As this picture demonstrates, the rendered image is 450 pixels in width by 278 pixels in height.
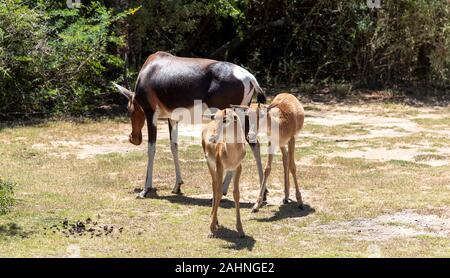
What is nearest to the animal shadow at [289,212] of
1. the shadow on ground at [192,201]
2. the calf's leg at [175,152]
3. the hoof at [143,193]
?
the shadow on ground at [192,201]

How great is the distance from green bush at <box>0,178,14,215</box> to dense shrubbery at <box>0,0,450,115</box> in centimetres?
514

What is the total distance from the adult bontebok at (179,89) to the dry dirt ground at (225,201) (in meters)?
0.82

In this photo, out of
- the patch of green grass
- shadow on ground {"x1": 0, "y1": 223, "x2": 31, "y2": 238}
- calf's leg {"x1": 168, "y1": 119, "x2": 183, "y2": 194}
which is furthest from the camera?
the patch of green grass

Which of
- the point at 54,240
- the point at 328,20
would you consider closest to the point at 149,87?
the point at 54,240

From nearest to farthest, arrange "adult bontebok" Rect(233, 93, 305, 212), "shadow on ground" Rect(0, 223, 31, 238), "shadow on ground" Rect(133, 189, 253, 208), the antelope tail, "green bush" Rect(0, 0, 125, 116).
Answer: "shadow on ground" Rect(0, 223, 31, 238), "adult bontebok" Rect(233, 93, 305, 212), "shadow on ground" Rect(133, 189, 253, 208), the antelope tail, "green bush" Rect(0, 0, 125, 116)

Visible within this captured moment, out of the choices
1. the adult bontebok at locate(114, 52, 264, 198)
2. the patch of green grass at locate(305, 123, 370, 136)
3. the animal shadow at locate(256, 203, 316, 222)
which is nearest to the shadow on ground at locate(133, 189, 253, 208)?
the adult bontebok at locate(114, 52, 264, 198)

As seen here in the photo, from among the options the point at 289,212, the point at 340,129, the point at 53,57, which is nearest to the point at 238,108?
the point at 289,212

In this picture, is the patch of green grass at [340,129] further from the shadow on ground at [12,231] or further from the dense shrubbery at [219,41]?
the shadow on ground at [12,231]

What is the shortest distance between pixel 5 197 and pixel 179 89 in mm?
2506

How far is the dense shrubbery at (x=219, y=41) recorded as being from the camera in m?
14.9

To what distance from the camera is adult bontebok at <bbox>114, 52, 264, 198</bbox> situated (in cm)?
970

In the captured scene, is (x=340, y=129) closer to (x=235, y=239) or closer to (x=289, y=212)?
(x=289, y=212)

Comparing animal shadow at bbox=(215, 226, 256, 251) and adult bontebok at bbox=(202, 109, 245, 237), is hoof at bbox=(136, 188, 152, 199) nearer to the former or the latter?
animal shadow at bbox=(215, 226, 256, 251)

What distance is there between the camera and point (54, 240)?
25.2ft
